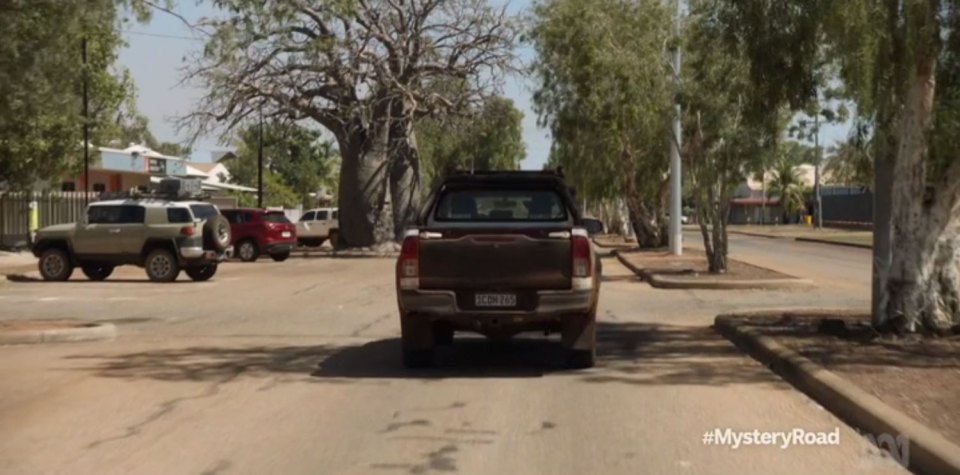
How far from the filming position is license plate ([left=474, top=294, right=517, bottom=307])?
11617 millimetres

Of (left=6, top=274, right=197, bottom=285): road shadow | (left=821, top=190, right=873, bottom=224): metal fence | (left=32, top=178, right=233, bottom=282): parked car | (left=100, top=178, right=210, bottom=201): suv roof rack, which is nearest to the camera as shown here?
(left=32, top=178, right=233, bottom=282): parked car

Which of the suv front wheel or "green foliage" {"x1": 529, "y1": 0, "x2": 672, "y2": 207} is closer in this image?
the suv front wheel

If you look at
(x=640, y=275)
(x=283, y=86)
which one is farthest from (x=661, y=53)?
(x=283, y=86)

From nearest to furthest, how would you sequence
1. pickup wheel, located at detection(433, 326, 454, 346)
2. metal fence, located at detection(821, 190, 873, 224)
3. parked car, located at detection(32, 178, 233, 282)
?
pickup wheel, located at detection(433, 326, 454, 346)
parked car, located at detection(32, 178, 233, 282)
metal fence, located at detection(821, 190, 873, 224)

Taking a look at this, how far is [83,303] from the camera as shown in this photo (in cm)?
2192

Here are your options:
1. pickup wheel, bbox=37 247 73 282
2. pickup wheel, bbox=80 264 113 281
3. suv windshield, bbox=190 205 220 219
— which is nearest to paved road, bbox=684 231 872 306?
suv windshield, bbox=190 205 220 219

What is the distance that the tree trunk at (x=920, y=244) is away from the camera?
12422mm

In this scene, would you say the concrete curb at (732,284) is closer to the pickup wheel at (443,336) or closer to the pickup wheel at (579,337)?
the pickup wheel at (443,336)

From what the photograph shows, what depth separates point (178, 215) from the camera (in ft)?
89.5

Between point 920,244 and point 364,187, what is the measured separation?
33.4 m

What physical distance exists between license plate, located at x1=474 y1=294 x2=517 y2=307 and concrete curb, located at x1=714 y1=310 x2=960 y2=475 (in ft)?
9.21

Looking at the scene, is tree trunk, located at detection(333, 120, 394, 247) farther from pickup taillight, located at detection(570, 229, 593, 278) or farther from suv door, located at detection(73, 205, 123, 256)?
pickup taillight, located at detection(570, 229, 593, 278)

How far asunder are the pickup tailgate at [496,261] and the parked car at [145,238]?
54.3 feet

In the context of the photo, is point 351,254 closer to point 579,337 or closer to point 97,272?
point 97,272
